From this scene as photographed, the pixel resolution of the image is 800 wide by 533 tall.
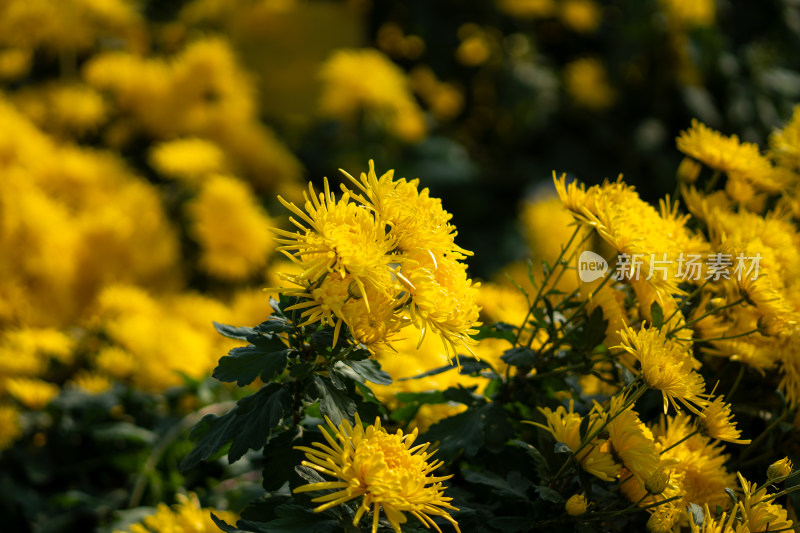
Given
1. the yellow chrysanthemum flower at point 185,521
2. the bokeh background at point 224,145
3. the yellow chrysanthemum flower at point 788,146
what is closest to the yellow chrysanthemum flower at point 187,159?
the bokeh background at point 224,145

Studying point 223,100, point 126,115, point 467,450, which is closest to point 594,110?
point 223,100

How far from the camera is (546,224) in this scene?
5.58ft

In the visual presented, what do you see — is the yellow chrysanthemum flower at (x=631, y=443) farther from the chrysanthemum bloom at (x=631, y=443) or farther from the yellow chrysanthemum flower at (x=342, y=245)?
the yellow chrysanthemum flower at (x=342, y=245)

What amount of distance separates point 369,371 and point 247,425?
0.12 metres

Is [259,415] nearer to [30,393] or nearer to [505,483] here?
[505,483]

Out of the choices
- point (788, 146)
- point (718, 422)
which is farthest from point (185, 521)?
point (788, 146)

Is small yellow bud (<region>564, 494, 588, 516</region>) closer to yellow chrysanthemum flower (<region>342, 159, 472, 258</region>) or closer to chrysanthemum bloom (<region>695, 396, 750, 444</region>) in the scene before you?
chrysanthemum bloom (<region>695, 396, 750, 444</region>)

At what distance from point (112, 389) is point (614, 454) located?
97cm

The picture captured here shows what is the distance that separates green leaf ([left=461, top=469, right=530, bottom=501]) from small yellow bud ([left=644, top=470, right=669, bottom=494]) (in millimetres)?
128

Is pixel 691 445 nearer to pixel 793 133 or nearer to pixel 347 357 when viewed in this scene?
pixel 347 357

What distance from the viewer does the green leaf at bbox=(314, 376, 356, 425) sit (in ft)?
1.98

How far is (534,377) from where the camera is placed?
0.79 meters

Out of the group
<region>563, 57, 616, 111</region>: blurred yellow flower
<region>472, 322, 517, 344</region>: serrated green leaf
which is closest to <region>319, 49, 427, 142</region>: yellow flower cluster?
<region>563, 57, 616, 111</region>: blurred yellow flower

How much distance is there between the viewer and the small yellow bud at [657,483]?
588 millimetres
